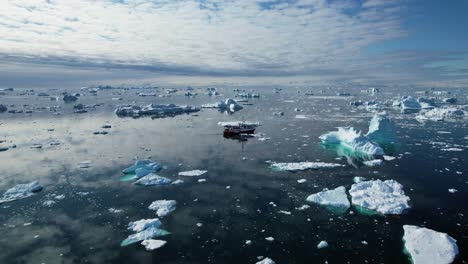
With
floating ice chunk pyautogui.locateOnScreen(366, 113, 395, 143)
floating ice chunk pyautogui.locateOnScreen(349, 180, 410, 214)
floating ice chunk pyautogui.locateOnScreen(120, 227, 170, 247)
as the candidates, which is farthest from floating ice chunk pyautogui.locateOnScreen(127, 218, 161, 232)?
floating ice chunk pyautogui.locateOnScreen(366, 113, 395, 143)

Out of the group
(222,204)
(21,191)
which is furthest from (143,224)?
(21,191)

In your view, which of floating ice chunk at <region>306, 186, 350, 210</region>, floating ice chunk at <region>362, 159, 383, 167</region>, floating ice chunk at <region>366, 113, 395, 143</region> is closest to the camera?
floating ice chunk at <region>306, 186, 350, 210</region>

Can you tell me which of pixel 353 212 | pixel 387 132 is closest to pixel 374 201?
pixel 353 212

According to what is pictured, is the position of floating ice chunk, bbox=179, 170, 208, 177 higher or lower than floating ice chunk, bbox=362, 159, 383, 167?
lower

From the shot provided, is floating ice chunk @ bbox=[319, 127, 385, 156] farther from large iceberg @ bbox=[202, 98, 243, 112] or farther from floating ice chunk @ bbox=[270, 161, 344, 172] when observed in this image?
large iceberg @ bbox=[202, 98, 243, 112]

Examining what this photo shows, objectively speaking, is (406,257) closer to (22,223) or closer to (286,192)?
(286,192)
